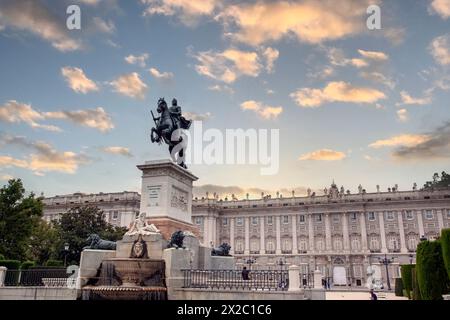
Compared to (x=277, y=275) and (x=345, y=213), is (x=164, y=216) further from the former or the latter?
(x=345, y=213)

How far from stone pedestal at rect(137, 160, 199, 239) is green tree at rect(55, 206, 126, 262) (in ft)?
77.5

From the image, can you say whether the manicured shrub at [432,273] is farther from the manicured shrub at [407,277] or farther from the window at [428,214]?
the window at [428,214]

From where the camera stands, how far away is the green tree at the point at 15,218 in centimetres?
3403

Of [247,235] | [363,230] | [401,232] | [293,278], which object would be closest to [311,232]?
[363,230]

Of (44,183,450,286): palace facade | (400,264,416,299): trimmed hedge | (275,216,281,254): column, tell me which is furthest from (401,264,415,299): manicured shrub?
(275,216,281,254): column

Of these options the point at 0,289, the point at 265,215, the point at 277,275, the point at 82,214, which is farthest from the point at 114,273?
the point at 265,215

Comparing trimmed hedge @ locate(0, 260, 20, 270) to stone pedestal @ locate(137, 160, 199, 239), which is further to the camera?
trimmed hedge @ locate(0, 260, 20, 270)

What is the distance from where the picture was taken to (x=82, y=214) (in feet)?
144

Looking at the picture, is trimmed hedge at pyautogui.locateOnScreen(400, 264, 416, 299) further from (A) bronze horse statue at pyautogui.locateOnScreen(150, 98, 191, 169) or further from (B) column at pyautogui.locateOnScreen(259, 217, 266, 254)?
(B) column at pyautogui.locateOnScreen(259, 217, 266, 254)

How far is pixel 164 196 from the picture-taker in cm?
1773

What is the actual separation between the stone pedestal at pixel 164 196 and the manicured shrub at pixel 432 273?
10.3 meters

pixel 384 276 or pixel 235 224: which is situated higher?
pixel 235 224

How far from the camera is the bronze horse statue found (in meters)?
19.5

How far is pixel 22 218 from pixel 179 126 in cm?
2207
